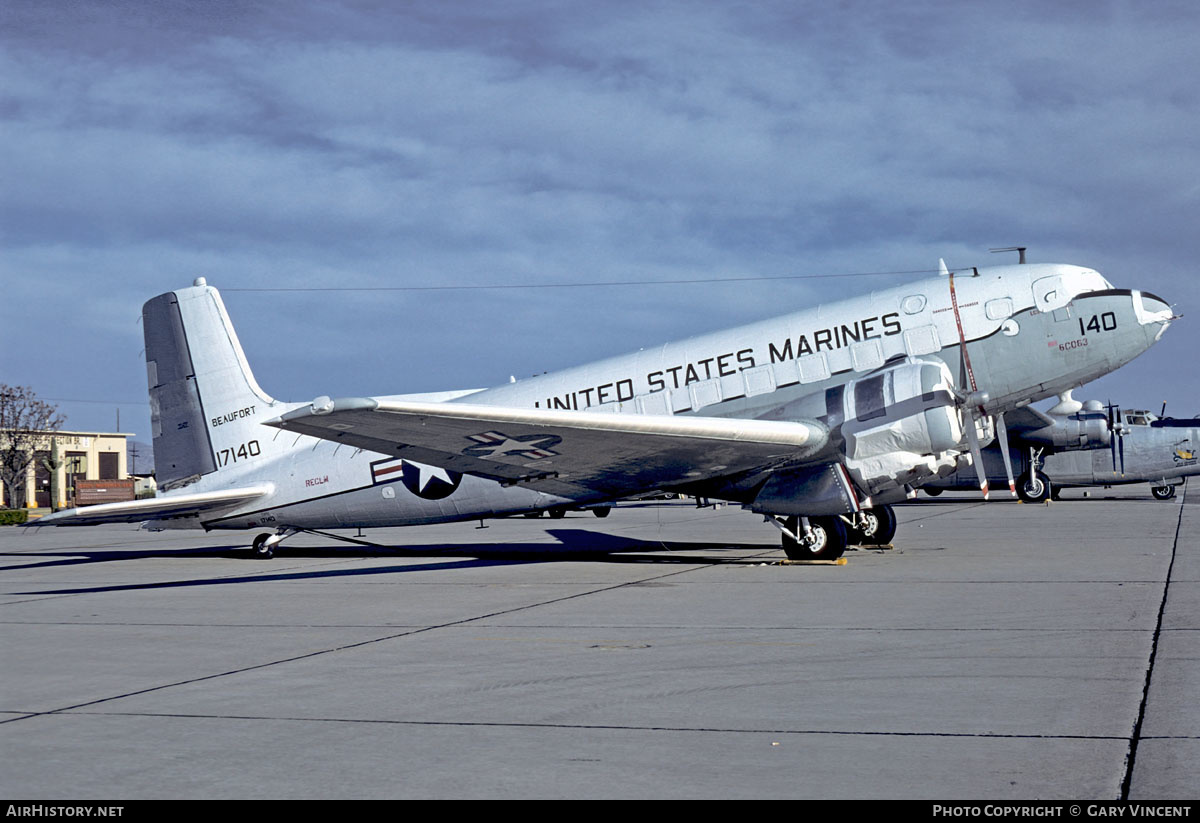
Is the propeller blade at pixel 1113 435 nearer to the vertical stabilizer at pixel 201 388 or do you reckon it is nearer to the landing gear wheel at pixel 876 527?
the landing gear wheel at pixel 876 527

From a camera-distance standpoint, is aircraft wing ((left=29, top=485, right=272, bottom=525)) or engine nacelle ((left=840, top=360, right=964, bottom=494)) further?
aircraft wing ((left=29, top=485, right=272, bottom=525))

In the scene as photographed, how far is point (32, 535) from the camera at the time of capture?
3900 cm

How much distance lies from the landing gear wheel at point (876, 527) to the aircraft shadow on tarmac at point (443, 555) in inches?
81.9

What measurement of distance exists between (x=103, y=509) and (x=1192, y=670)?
59.3 feet

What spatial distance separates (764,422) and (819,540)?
8.90ft

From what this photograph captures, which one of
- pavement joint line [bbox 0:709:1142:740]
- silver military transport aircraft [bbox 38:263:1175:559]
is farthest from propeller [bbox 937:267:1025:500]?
pavement joint line [bbox 0:709:1142:740]

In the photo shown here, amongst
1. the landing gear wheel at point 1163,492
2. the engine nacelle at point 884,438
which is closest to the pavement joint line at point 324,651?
the engine nacelle at point 884,438

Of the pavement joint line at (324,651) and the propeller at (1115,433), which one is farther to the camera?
the propeller at (1115,433)

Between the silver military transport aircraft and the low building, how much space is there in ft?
283

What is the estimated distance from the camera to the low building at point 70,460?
10412 cm

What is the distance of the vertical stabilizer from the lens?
23.2 meters

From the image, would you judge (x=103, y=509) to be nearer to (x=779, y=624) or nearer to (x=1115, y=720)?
(x=779, y=624)

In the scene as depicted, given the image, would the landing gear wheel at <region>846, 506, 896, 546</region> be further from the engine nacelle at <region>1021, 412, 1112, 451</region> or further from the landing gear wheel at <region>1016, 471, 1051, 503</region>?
the landing gear wheel at <region>1016, 471, 1051, 503</region>
